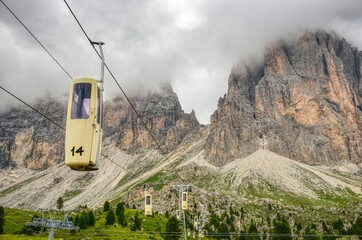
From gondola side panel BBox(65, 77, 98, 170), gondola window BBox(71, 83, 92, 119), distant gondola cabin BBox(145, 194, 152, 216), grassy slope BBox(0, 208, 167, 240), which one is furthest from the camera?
distant gondola cabin BBox(145, 194, 152, 216)

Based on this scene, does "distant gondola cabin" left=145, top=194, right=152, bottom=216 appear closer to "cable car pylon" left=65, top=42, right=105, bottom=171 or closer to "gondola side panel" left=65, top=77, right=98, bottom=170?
"cable car pylon" left=65, top=42, right=105, bottom=171

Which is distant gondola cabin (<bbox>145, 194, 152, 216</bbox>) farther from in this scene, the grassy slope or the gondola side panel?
the gondola side panel

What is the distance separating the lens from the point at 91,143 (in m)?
13.8

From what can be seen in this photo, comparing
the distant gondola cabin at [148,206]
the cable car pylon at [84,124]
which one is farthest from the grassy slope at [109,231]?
the cable car pylon at [84,124]

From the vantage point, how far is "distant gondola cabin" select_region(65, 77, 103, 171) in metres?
13.7

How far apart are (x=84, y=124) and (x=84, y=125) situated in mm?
38

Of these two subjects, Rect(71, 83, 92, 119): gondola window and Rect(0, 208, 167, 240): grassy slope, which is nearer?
Rect(71, 83, 92, 119): gondola window

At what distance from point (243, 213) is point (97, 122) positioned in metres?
187

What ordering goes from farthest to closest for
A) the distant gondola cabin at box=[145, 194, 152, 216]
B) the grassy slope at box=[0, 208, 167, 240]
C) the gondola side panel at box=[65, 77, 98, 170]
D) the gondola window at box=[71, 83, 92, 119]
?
the distant gondola cabin at box=[145, 194, 152, 216]
the grassy slope at box=[0, 208, 167, 240]
the gondola window at box=[71, 83, 92, 119]
the gondola side panel at box=[65, 77, 98, 170]

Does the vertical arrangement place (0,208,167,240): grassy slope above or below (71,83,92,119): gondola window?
below

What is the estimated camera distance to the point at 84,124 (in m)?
14.1

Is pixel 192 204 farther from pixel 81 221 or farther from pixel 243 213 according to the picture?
pixel 81 221

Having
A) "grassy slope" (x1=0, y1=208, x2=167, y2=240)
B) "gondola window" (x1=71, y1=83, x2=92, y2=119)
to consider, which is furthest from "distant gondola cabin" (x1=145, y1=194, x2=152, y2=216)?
"gondola window" (x1=71, y1=83, x2=92, y2=119)

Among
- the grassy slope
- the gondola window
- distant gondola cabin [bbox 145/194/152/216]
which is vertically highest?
distant gondola cabin [bbox 145/194/152/216]
